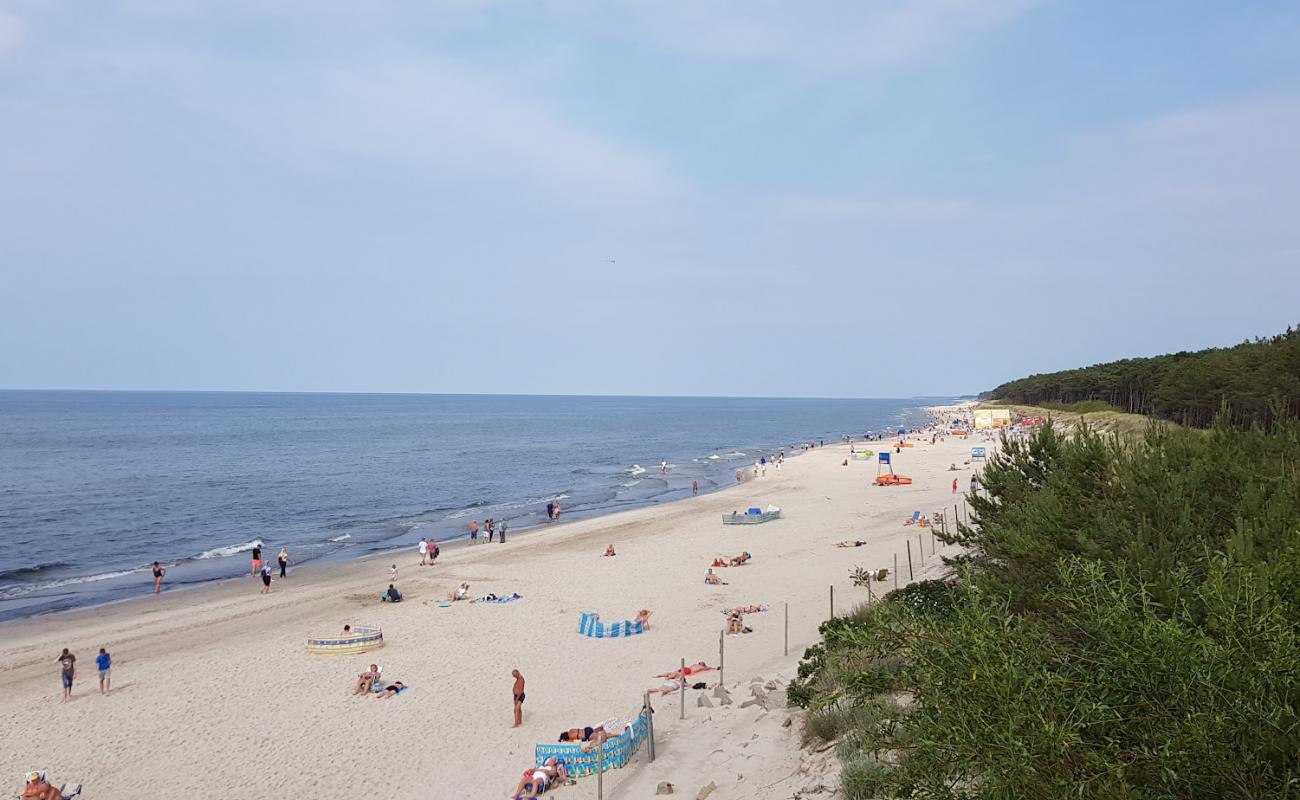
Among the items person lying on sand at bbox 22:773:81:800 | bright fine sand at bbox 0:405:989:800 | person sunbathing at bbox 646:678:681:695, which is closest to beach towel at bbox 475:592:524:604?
bright fine sand at bbox 0:405:989:800

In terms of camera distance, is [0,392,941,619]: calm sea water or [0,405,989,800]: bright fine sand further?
[0,392,941,619]: calm sea water

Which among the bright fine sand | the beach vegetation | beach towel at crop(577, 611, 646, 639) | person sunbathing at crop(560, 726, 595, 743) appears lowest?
the bright fine sand

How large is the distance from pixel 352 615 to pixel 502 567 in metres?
7.23

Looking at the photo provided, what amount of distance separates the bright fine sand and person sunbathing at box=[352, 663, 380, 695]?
0.22 m

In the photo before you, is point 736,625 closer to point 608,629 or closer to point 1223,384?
point 608,629

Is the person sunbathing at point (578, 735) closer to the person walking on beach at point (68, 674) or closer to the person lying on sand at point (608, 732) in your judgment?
the person lying on sand at point (608, 732)

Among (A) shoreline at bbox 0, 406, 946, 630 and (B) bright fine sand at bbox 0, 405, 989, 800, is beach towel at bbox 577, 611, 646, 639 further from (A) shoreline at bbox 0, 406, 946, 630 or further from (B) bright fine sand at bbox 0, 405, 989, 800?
(A) shoreline at bbox 0, 406, 946, 630

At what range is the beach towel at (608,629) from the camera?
20.4 meters

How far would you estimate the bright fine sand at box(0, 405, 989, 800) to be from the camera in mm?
12891

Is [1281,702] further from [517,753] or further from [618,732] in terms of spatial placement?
[517,753]

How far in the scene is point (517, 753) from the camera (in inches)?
536

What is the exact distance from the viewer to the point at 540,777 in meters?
11.8

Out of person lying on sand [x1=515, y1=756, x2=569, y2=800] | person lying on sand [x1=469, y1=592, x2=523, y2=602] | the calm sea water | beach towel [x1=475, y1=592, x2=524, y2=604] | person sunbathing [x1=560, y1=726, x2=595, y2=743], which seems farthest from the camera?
the calm sea water

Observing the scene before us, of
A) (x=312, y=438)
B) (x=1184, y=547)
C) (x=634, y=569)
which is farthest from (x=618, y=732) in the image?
(x=312, y=438)
